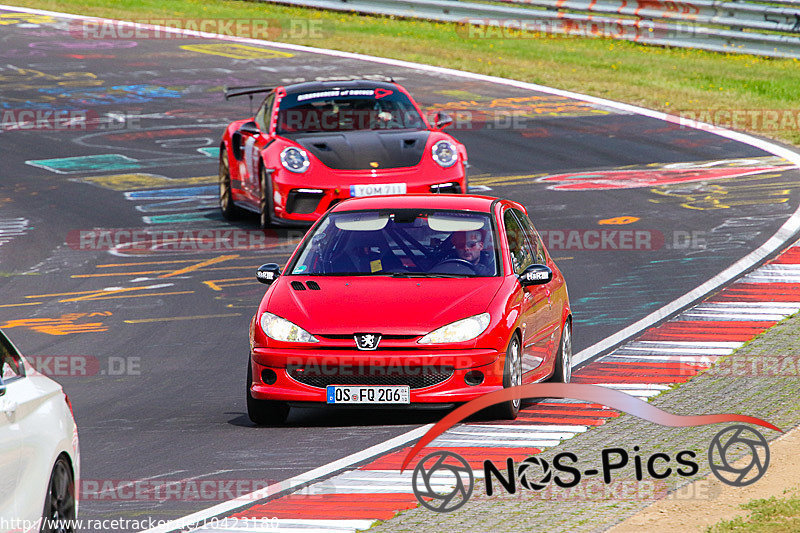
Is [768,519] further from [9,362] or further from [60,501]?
[9,362]

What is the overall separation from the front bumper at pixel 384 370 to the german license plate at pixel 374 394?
0.11 ft

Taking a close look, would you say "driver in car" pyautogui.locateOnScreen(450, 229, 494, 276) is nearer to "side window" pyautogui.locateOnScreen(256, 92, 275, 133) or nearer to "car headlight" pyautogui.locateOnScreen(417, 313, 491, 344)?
"car headlight" pyautogui.locateOnScreen(417, 313, 491, 344)

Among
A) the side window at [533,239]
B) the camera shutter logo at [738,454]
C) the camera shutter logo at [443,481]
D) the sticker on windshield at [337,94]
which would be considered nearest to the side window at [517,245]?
the side window at [533,239]

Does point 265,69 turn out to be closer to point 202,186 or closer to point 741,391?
point 202,186

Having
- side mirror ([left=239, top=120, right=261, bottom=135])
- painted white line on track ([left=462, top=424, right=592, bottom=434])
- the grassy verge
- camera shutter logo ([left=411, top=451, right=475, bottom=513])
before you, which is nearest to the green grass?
camera shutter logo ([left=411, top=451, right=475, bottom=513])

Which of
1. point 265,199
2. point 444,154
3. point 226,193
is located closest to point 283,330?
point 444,154

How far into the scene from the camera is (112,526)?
7758 mm

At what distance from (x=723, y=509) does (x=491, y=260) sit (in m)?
3.64

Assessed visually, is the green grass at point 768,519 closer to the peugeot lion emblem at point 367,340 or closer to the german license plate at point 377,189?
the peugeot lion emblem at point 367,340

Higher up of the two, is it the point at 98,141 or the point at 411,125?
the point at 411,125

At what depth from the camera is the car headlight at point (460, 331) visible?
993 centimetres

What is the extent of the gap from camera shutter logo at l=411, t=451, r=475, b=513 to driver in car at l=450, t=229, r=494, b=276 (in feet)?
6.88

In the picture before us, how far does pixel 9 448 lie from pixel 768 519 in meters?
3.56

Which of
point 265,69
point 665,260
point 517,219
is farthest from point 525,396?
point 265,69
